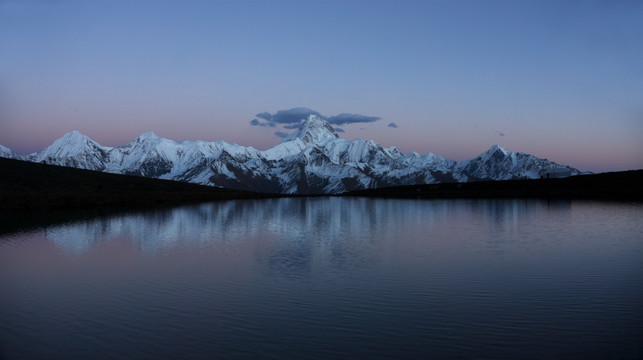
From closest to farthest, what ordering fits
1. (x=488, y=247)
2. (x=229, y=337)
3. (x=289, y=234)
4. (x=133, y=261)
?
(x=229, y=337), (x=133, y=261), (x=488, y=247), (x=289, y=234)

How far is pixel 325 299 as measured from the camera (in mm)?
26453

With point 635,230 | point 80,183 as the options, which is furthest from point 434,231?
point 80,183

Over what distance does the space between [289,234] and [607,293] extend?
39.3 m

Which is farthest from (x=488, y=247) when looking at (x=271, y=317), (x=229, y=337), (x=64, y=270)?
(x=64, y=270)

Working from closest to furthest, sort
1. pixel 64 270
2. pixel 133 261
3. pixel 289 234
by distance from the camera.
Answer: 1. pixel 64 270
2. pixel 133 261
3. pixel 289 234

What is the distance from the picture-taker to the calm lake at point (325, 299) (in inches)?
749

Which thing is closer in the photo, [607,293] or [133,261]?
[607,293]

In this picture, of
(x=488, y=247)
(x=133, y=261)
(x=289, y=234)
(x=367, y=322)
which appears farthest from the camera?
(x=289, y=234)

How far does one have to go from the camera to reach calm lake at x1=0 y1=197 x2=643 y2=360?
19.0 metres

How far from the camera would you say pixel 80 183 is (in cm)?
16800

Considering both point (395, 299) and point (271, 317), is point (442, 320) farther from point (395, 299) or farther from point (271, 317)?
point (271, 317)

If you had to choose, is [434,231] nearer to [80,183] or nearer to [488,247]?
[488,247]

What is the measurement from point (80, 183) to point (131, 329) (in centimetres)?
16329

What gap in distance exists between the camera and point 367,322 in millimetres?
22094
